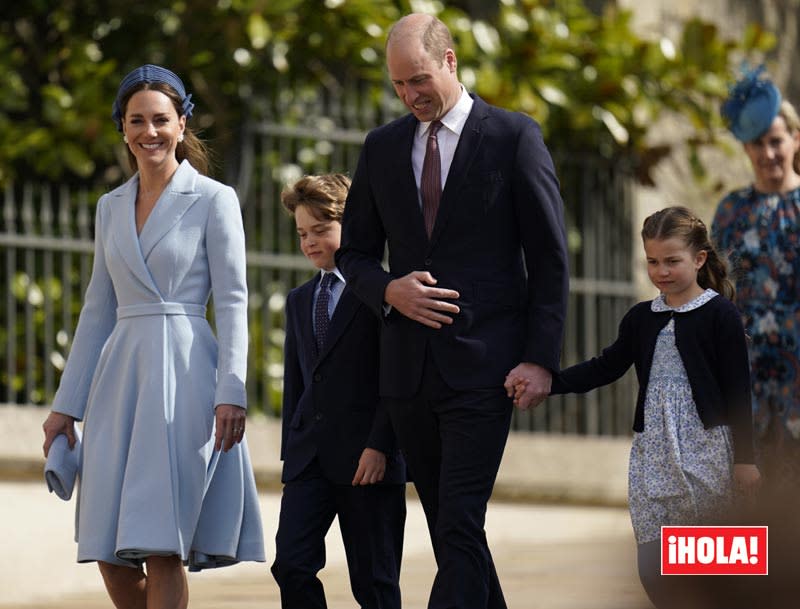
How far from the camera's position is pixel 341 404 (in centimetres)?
549

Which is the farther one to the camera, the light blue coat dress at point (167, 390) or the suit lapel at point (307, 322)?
the suit lapel at point (307, 322)

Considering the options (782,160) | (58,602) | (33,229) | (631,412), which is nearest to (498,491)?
(631,412)

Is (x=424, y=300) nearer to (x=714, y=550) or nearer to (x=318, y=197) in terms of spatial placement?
(x=318, y=197)

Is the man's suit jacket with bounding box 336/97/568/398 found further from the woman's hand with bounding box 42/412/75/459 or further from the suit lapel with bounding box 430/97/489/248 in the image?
the woman's hand with bounding box 42/412/75/459

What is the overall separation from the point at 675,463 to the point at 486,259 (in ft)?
2.46

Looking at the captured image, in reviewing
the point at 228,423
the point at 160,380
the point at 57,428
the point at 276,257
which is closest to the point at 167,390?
the point at 160,380

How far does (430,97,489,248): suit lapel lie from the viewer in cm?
495

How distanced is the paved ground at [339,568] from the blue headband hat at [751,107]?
164 cm

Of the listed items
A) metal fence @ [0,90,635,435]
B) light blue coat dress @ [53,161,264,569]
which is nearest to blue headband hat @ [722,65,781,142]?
light blue coat dress @ [53,161,264,569]

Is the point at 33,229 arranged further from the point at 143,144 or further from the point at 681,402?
the point at 681,402

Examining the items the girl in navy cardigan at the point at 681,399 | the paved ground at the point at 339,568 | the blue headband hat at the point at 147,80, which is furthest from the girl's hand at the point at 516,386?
the paved ground at the point at 339,568

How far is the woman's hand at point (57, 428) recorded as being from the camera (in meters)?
5.27

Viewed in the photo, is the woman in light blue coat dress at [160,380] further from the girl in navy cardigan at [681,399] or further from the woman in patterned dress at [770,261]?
the woman in patterned dress at [770,261]

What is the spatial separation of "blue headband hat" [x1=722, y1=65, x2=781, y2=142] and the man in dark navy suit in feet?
5.47
